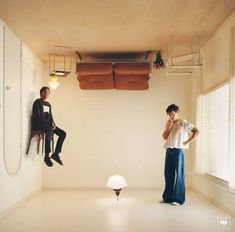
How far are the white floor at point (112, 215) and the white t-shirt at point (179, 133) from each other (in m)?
0.87

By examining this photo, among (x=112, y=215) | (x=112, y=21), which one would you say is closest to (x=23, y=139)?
(x=112, y=215)

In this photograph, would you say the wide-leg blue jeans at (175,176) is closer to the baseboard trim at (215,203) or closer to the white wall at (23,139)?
the baseboard trim at (215,203)

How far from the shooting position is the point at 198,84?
6.09 metres

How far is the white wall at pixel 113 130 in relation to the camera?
706 cm

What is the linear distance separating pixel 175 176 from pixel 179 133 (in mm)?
637

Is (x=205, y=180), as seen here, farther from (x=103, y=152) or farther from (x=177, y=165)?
(x=103, y=152)

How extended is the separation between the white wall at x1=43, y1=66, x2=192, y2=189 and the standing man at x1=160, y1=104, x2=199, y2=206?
164cm

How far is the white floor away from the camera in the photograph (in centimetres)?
392

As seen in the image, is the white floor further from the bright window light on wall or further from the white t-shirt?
the white t-shirt

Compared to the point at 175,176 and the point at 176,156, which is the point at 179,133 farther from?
the point at 175,176

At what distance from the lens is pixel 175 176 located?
17.6 ft

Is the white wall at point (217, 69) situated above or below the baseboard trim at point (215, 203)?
above

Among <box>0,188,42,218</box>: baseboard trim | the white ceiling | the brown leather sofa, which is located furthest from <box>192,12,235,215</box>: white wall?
<box>0,188,42,218</box>: baseboard trim

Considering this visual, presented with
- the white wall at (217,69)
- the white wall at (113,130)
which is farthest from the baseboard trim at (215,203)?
the white wall at (113,130)
